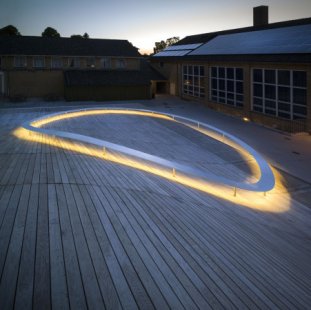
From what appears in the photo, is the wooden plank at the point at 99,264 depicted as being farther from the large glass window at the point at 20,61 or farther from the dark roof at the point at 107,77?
the large glass window at the point at 20,61

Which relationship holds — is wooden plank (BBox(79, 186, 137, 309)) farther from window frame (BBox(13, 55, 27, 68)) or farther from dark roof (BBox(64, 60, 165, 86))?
window frame (BBox(13, 55, 27, 68))

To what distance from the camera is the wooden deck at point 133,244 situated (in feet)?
14.8

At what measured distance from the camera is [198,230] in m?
6.77

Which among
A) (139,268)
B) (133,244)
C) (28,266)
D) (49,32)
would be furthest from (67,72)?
(49,32)

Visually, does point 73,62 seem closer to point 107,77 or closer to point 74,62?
point 74,62

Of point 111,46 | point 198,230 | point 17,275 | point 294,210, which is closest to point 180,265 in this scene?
point 198,230

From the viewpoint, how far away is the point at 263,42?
26.6m

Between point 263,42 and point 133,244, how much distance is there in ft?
80.4

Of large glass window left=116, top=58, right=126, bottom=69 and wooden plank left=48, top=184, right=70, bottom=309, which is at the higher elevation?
large glass window left=116, top=58, right=126, bottom=69

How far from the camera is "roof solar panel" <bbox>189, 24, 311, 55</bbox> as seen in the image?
73.1 feet

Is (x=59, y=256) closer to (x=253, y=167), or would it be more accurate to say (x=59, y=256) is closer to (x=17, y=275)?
(x=17, y=275)

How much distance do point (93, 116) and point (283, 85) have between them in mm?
12053

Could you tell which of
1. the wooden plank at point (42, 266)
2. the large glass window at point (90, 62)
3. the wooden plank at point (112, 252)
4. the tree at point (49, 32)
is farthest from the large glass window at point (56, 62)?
the tree at point (49, 32)

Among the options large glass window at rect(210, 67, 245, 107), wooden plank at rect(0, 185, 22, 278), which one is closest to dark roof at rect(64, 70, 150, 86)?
large glass window at rect(210, 67, 245, 107)
